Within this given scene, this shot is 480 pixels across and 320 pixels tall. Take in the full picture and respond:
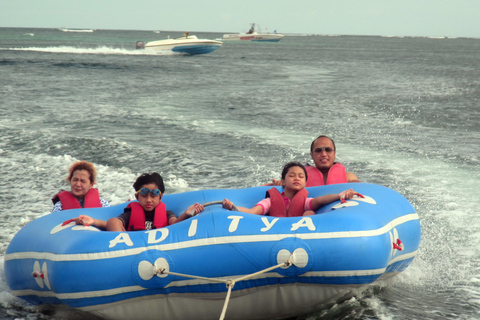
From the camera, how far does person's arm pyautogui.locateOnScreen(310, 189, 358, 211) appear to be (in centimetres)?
349

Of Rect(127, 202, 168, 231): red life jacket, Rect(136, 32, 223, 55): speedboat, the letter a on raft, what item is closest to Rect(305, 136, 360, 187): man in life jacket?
Rect(127, 202, 168, 231): red life jacket

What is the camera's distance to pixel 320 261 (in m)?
2.97

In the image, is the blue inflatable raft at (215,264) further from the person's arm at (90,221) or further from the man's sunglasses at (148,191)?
the man's sunglasses at (148,191)

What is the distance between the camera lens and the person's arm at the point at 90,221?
3.32m

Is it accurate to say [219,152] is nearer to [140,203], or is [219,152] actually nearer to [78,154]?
[78,154]

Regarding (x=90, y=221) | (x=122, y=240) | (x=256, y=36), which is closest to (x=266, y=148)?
(x=90, y=221)

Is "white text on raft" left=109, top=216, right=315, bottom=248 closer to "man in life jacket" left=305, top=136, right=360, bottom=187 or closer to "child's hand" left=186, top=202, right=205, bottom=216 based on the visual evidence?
"child's hand" left=186, top=202, right=205, bottom=216

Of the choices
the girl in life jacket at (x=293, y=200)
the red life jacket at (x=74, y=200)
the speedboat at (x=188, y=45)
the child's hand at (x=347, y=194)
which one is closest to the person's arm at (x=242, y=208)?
the girl in life jacket at (x=293, y=200)

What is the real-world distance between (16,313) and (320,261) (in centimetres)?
205

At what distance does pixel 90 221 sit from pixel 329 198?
161 centimetres

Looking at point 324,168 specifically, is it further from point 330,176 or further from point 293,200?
point 293,200

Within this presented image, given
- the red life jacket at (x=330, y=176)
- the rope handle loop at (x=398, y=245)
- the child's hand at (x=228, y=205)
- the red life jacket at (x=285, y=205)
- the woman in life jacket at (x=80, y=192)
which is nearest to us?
the rope handle loop at (x=398, y=245)

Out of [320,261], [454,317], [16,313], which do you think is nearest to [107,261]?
[16,313]

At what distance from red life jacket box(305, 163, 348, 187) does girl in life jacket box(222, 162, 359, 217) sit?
62 cm
